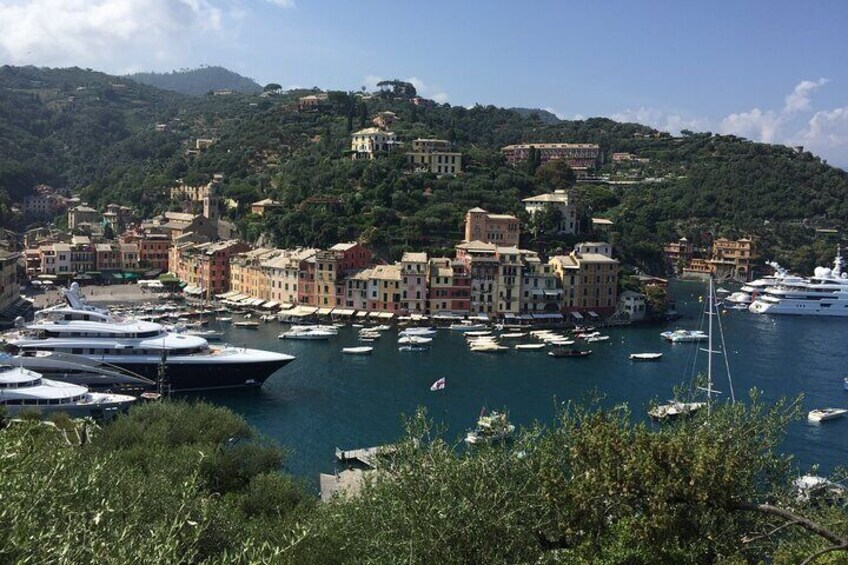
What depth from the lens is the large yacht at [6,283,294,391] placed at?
24.9m

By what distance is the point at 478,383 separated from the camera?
2823 centimetres

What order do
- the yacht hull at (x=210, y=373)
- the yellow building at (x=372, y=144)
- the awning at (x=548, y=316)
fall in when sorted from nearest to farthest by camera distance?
the yacht hull at (x=210, y=373) < the awning at (x=548, y=316) < the yellow building at (x=372, y=144)

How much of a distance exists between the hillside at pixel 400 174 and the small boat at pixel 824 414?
27149mm

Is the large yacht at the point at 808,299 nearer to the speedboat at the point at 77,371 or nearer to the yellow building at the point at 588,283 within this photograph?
the yellow building at the point at 588,283

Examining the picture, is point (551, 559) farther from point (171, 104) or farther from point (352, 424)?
point (171, 104)

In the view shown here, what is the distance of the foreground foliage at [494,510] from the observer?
685 cm

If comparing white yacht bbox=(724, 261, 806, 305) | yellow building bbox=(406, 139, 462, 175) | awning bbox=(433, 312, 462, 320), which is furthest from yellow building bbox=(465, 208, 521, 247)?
white yacht bbox=(724, 261, 806, 305)

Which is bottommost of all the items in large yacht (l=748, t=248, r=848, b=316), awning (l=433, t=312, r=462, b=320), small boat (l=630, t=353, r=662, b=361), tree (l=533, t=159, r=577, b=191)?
small boat (l=630, t=353, r=662, b=361)

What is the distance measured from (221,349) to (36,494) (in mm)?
20444

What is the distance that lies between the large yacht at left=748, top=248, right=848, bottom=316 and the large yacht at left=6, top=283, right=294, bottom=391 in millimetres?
36921

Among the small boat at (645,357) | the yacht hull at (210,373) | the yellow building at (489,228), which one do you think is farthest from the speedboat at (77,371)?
the yellow building at (489,228)

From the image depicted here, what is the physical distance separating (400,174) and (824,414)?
124 ft

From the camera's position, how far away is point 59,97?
121 meters

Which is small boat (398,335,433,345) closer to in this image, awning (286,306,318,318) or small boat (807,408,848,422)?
awning (286,306,318,318)
